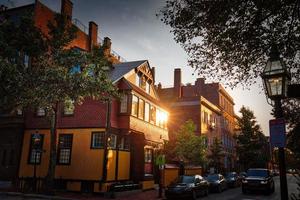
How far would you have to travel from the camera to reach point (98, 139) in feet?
76.9

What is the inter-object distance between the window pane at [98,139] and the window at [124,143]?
2.33 metres

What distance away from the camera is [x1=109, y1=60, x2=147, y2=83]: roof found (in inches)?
1001

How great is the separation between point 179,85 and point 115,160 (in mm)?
25433

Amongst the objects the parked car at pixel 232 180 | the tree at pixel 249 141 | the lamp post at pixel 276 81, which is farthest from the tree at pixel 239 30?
the tree at pixel 249 141

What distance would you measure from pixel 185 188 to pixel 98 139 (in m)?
7.78

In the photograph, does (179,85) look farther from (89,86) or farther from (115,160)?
(89,86)

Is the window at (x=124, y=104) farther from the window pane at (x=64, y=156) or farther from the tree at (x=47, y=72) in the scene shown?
the window pane at (x=64, y=156)

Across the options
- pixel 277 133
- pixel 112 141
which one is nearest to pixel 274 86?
pixel 277 133

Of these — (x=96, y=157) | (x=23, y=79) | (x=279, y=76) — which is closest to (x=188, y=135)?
(x=96, y=157)

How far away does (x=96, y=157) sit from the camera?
22922 mm

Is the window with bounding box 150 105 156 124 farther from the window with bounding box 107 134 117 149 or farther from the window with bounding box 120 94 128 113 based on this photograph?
the window with bounding box 107 134 117 149

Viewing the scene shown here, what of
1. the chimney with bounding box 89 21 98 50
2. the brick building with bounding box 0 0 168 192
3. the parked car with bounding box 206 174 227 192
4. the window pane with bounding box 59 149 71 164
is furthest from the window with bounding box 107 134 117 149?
the chimney with bounding box 89 21 98 50

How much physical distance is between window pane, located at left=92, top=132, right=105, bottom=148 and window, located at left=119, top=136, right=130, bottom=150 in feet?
7.65

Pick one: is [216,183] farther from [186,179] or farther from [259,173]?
[186,179]
